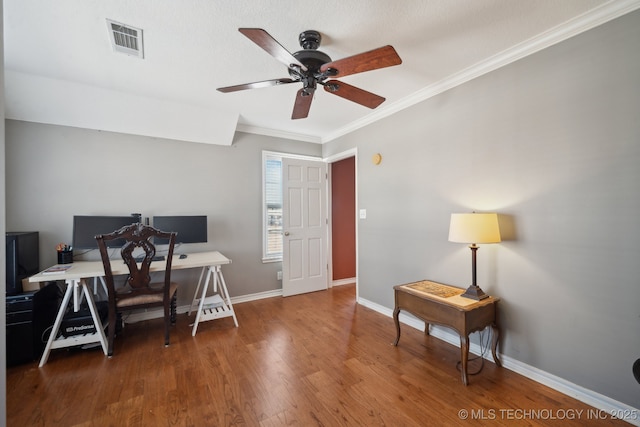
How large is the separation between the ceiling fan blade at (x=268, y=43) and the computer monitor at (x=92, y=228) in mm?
2547

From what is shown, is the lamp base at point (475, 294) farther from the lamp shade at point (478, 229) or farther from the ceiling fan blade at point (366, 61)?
the ceiling fan blade at point (366, 61)

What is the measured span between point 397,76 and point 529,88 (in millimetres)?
1022

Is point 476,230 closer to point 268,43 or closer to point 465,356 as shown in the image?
point 465,356

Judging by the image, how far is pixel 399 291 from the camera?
252 centimetres

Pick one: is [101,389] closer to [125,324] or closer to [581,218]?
[125,324]

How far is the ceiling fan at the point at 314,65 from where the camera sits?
1506 millimetres

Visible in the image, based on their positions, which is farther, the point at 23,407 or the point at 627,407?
the point at 23,407

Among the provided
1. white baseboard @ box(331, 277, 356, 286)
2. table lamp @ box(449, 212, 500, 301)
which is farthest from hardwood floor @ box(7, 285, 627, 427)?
white baseboard @ box(331, 277, 356, 286)

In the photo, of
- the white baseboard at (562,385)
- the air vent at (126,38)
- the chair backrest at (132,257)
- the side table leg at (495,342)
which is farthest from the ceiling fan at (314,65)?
the white baseboard at (562,385)

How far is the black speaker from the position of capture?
2.29 metres

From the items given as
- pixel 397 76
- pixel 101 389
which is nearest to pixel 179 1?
pixel 397 76

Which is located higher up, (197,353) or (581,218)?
(581,218)

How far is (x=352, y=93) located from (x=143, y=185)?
8.78ft

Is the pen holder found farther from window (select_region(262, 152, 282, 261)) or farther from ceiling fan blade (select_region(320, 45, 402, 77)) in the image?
ceiling fan blade (select_region(320, 45, 402, 77))
